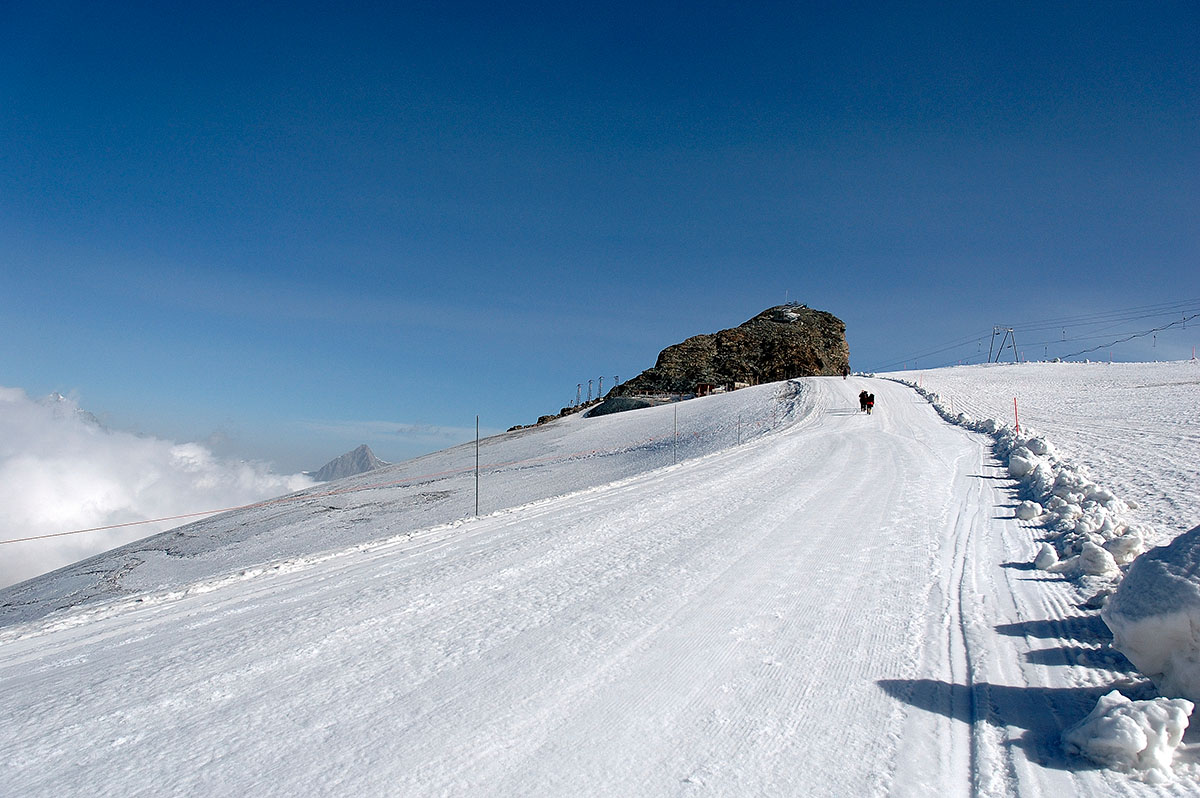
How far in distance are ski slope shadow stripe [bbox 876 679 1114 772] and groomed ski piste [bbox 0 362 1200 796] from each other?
0.06ft

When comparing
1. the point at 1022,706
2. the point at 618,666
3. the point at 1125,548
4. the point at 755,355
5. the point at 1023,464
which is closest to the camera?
the point at 1022,706

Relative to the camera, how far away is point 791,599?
6.03 metres

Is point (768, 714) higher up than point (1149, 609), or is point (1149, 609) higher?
point (1149, 609)

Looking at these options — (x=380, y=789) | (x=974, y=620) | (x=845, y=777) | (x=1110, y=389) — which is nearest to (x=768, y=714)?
(x=845, y=777)

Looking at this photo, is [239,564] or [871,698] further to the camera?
[239,564]

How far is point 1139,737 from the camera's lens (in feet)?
10.6

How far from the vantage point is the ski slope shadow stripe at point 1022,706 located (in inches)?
139

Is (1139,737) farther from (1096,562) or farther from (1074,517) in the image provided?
(1074,517)

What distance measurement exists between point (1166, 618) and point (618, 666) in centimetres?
315

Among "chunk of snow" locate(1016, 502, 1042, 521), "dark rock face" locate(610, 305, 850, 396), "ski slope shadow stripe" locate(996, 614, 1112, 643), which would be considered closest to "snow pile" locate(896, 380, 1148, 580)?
"chunk of snow" locate(1016, 502, 1042, 521)

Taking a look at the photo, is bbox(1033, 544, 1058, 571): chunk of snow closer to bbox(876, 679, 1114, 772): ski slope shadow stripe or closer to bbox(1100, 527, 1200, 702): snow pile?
bbox(876, 679, 1114, 772): ski slope shadow stripe

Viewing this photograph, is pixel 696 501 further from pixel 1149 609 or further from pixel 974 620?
pixel 1149 609

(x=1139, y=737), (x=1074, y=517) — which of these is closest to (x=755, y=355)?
(x=1074, y=517)

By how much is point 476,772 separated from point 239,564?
12.4 metres
